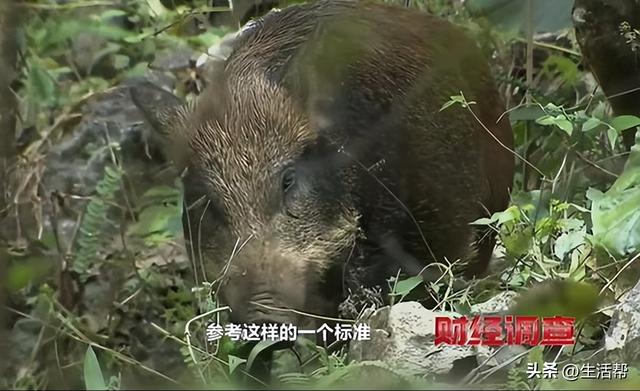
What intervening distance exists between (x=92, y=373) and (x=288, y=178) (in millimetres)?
495

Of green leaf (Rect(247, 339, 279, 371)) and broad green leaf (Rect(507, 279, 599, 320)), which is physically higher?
broad green leaf (Rect(507, 279, 599, 320))

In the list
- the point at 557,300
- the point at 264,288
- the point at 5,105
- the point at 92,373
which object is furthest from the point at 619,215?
the point at 5,105

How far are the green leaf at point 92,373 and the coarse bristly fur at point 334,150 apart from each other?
258 millimetres

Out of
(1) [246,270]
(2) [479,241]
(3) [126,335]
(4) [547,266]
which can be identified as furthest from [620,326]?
(3) [126,335]

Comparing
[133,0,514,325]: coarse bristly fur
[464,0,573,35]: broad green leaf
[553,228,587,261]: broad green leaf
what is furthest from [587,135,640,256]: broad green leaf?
[464,0,573,35]: broad green leaf

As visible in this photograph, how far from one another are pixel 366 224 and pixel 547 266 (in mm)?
320

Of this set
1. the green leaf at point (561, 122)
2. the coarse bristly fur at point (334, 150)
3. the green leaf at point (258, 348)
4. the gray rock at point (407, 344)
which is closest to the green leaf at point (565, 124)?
the green leaf at point (561, 122)

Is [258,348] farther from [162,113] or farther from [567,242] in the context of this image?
[567,242]

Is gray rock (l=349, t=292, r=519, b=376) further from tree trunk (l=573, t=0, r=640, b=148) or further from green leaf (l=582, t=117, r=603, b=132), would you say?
tree trunk (l=573, t=0, r=640, b=148)

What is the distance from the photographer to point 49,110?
1873 mm

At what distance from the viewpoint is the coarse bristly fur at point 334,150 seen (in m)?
1.89

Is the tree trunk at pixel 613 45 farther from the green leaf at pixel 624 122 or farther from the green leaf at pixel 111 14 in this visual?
the green leaf at pixel 111 14

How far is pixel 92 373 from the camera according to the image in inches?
65.7

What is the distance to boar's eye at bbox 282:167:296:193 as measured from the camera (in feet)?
6.32
